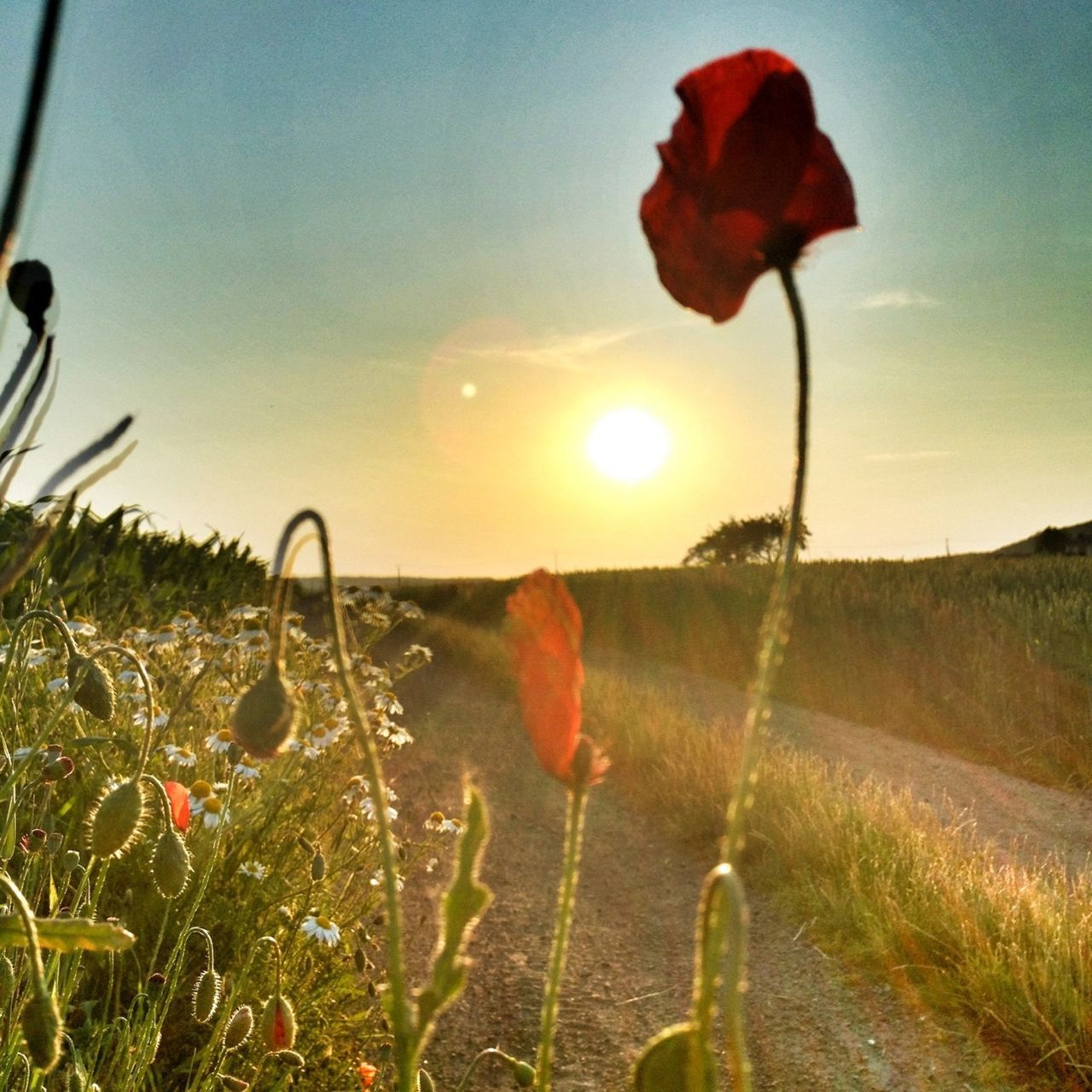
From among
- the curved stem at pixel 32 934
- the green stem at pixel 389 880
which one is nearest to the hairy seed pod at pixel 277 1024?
the curved stem at pixel 32 934

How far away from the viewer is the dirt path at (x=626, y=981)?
295 cm

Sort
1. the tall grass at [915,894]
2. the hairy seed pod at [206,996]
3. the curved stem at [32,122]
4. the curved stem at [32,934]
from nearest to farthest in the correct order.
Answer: the curved stem at [32,122]
the curved stem at [32,934]
the hairy seed pod at [206,996]
the tall grass at [915,894]

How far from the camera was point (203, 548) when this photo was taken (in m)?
9.68

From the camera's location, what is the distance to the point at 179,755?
293 centimetres

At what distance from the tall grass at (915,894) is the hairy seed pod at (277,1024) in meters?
2.04

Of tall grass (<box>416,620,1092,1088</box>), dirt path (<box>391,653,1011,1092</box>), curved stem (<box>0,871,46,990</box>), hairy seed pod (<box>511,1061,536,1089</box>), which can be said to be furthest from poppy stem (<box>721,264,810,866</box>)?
tall grass (<box>416,620,1092,1088</box>)

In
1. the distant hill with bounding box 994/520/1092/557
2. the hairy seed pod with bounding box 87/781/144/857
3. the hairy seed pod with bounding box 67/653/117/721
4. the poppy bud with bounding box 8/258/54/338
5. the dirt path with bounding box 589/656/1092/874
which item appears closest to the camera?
the poppy bud with bounding box 8/258/54/338

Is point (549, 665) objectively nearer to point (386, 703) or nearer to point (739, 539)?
point (386, 703)

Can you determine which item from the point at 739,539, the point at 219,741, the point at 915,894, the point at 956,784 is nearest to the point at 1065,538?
the point at 739,539

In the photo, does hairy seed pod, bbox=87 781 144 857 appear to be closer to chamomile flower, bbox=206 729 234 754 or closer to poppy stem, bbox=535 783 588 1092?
poppy stem, bbox=535 783 588 1092

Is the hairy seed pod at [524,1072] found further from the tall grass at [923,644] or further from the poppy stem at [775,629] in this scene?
the tall grass at [923,644]

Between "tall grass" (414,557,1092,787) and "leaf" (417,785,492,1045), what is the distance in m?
6.89

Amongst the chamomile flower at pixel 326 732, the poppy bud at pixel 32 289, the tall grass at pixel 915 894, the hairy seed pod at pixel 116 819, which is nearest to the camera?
the poppy bud at pixel 32 289

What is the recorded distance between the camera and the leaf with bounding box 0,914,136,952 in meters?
0.58
